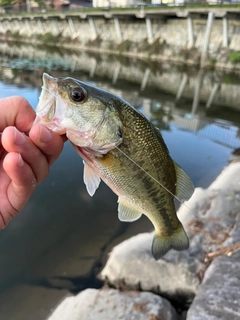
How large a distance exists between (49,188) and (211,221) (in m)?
3.79

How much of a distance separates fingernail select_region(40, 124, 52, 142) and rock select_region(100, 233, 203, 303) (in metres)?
3.13

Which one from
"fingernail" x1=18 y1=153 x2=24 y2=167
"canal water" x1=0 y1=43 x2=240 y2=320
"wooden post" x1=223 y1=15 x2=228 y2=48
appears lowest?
"canal water" x1=0 y1=43 x2=240 y2=320

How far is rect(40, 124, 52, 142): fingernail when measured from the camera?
173cm

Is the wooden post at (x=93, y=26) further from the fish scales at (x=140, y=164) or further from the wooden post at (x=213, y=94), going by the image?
the fish scales at (x=140, y=164)

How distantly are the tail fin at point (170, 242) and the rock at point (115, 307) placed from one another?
4.83ft

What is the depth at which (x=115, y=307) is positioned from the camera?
3.74 meters

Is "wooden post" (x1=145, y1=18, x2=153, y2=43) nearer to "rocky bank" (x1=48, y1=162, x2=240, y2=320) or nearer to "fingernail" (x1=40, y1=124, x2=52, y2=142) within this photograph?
"rocky bank" (x1=48, y1=162, x2=240, y2=320)

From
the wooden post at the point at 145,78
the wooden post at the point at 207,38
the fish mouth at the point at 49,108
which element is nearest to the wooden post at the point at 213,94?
the wooden post at the point at 145,78

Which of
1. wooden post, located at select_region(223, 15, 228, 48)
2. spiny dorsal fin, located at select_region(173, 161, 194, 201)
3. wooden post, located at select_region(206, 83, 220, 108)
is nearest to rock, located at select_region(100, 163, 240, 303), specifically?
spiny dorsal fin, located at select_region(173, 161, 194, 201)

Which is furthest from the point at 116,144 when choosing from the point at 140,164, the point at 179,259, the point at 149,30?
the point at 149,30

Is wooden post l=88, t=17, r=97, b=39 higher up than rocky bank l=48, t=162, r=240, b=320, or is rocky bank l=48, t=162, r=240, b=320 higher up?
Answer: wooden post l=88, t=17, r=97, b=39

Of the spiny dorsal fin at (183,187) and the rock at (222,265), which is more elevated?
the spiny dorsal fin at (183,187)

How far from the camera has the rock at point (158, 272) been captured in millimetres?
4082

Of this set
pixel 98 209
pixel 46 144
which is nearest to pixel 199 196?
pixel 98 209
